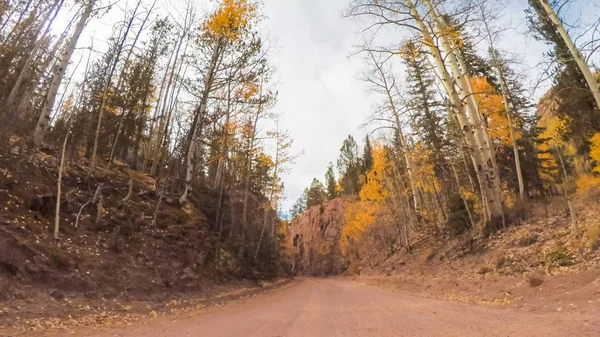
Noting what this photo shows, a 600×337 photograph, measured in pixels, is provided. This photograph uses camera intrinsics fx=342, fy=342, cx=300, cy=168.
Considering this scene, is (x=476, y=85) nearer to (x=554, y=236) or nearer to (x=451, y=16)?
(x=451, y=16)

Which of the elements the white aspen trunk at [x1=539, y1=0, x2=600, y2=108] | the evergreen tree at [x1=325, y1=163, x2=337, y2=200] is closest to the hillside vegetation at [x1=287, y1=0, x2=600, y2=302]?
the white aspen trunk at [x1=539, y1=0, x2=600, y2=108]

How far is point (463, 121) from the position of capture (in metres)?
12.2

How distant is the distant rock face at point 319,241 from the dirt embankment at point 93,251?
122ft

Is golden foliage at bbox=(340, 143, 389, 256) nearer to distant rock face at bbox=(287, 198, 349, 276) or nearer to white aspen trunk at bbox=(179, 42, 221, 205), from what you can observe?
white aspen trunk at bbox=(179, 42, 221, 205)

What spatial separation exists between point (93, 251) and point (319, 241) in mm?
49888

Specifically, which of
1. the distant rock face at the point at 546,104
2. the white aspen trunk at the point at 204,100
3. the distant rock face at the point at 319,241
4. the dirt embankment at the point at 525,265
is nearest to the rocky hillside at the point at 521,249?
the dirt embankment at the point at 525,265

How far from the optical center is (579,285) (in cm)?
622

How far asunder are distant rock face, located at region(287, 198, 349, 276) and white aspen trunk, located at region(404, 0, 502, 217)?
38.4 meters

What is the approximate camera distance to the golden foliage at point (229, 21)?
50.8 feet

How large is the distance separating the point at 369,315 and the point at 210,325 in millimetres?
3252

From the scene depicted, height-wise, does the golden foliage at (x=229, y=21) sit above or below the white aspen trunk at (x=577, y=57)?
above

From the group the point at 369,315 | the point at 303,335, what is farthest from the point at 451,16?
the point at 303,335

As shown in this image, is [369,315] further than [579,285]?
Yes

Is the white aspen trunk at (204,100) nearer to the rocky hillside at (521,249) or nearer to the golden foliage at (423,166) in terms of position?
the golden foliage at (423,166)
